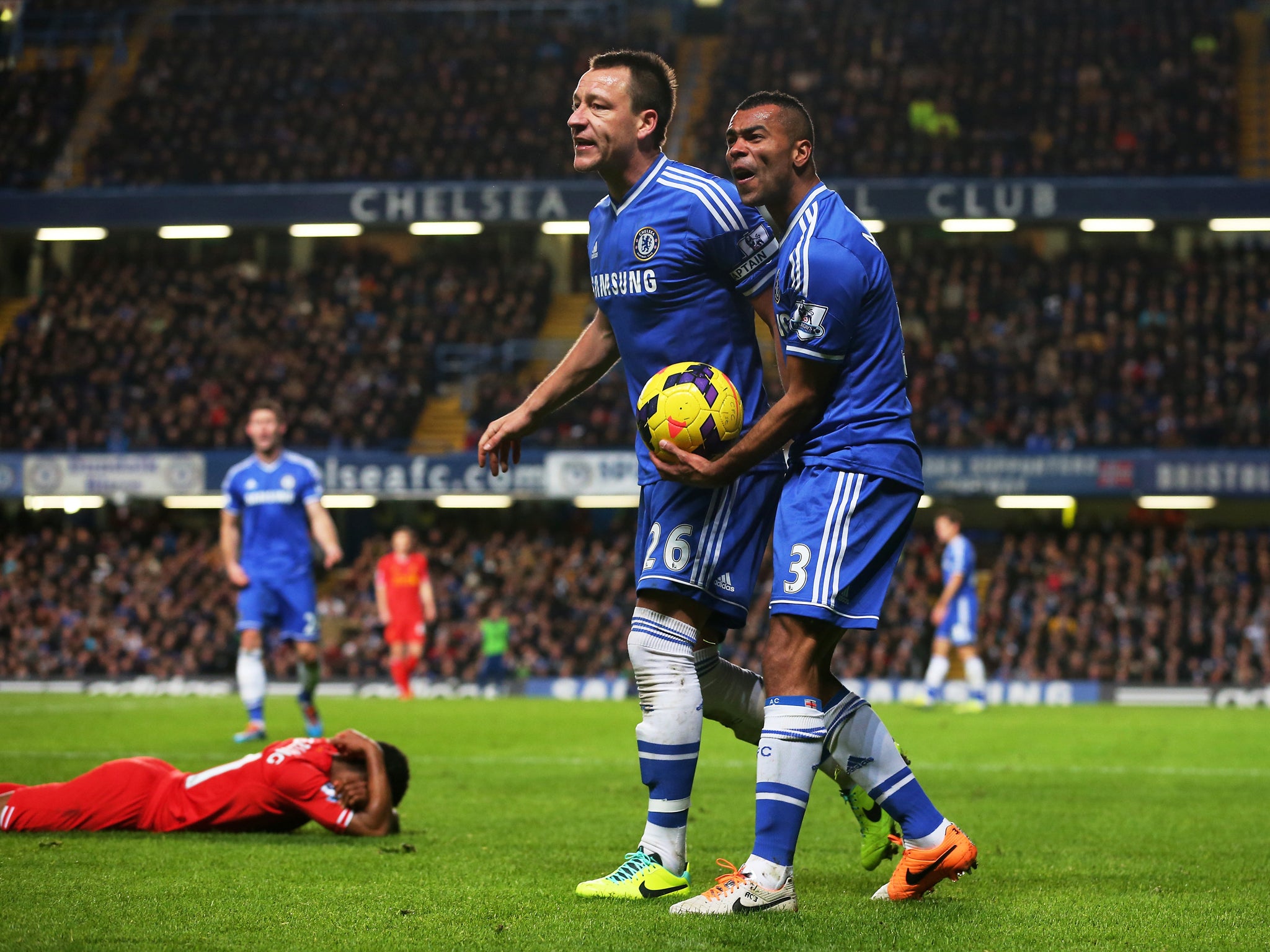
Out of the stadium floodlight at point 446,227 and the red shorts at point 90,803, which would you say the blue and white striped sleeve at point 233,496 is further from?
the stadium floodlight at point 446,227

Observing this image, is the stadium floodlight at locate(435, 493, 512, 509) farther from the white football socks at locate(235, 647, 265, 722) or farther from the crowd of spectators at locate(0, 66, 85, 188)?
the white football socks at locate(235, 647, 265, 722)

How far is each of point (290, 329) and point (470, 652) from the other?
983 cm

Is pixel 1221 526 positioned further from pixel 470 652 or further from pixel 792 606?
pixel 792 606

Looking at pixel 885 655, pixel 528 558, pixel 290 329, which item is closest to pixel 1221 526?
pixel 885 655

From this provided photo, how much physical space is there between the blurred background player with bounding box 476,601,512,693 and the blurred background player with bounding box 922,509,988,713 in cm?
817

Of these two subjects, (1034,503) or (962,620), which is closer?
(962,620)

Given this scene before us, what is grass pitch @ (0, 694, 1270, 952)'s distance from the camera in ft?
14.0

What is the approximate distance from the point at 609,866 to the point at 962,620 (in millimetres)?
13570

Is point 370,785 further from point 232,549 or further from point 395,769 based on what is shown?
point 232,549

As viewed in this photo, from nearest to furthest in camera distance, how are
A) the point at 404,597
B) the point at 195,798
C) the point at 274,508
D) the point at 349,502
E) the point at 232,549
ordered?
the point at 195,798, the point at 232,549, the point at 274,508, the point at 404,597, the point at 349,502

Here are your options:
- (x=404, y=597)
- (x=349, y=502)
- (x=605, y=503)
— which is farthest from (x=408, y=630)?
(x=349, y=502)

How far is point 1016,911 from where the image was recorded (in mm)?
4793

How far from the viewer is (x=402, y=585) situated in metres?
21.4

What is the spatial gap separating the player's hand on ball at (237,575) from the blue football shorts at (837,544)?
823 cm
